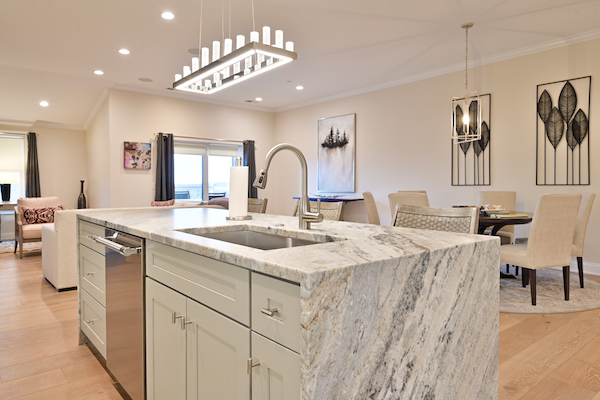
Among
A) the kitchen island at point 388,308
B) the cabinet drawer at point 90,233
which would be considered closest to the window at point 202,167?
the cabinet drawer at point 90,233

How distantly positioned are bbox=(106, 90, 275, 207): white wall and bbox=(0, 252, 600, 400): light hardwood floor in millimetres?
3467

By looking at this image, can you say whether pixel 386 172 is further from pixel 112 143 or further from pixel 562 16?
pixel 112 143

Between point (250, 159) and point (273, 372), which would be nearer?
point (273, 372)

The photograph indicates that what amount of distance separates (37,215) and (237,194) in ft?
17.8

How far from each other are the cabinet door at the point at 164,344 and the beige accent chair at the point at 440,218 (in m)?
1.26

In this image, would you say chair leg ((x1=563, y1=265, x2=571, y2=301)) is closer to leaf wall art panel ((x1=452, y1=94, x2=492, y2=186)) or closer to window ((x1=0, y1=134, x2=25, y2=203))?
leaf wall art panel ((x1=452, y1=94, x2=492, y2=186))

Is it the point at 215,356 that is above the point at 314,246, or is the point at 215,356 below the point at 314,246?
below

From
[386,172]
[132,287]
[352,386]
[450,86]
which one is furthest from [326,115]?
[352,386]

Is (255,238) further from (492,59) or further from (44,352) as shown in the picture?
(492,59)

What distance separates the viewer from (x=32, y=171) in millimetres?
7949

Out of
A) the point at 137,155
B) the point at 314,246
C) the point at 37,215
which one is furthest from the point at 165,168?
the point at 314,246

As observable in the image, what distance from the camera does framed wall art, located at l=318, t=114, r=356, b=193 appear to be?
6879 millimetres

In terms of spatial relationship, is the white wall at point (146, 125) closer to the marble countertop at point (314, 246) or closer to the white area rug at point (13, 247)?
the white area rug at point (13, 247)

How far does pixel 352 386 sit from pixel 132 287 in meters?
1.24
